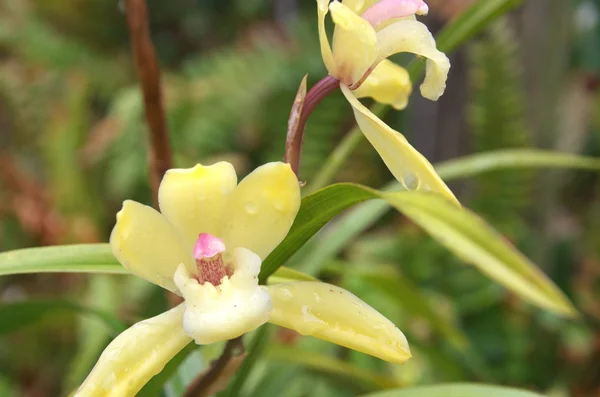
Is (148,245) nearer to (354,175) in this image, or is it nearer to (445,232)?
(445,232)

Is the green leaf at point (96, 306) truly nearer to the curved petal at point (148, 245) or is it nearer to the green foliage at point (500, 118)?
the curved petal at point (148, 245)

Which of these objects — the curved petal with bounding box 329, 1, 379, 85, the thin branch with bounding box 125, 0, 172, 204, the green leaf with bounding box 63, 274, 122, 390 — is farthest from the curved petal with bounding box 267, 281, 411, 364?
the green leaf with bounding box 63, 274, 122, 390

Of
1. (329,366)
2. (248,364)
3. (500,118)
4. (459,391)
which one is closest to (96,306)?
(329,366)

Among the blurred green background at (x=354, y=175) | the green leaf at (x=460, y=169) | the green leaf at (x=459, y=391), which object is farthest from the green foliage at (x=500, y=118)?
the green leaf at (x=459, y=391)

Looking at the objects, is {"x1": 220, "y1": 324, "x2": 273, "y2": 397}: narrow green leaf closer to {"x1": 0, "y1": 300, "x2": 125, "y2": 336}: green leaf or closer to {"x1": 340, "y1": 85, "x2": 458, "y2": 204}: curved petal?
{"x1": 0, "y1": 300, "x2": 125, "y2": 336}: green leaf

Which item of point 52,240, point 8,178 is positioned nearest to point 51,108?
point 8,178

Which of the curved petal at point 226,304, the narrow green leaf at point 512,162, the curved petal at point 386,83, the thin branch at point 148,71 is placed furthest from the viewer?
the narrow green leaf at point 512,162
